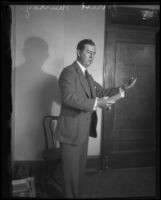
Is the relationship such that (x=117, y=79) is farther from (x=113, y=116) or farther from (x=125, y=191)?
(x=125, y=191)

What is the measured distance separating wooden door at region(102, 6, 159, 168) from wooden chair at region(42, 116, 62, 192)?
320 mm

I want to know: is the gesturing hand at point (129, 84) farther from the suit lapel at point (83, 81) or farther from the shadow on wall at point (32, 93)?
the shadow on wall at point (32, 93)

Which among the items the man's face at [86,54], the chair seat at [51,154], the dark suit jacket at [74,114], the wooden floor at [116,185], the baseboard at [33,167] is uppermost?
the man's face at [86,54]

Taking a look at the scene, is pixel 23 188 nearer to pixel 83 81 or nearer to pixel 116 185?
pixel 116 185

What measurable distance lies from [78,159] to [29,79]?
0.59m

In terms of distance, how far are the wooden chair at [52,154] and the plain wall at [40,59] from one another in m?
0.04

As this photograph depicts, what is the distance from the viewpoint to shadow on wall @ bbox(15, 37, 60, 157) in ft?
4.24

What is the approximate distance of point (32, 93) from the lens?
132 centimetres

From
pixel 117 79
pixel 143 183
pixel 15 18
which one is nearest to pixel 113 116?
pixel 117 79

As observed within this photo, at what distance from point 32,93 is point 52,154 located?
16.1 inches

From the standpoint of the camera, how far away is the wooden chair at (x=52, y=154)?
1251mm

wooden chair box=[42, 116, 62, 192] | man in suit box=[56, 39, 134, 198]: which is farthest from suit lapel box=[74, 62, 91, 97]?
wooden chair box=[42, 116, 62, 192]

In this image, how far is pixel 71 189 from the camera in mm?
1163

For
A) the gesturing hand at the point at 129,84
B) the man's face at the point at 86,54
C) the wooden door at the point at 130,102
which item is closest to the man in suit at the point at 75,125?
the man's face at the point at 86,54
